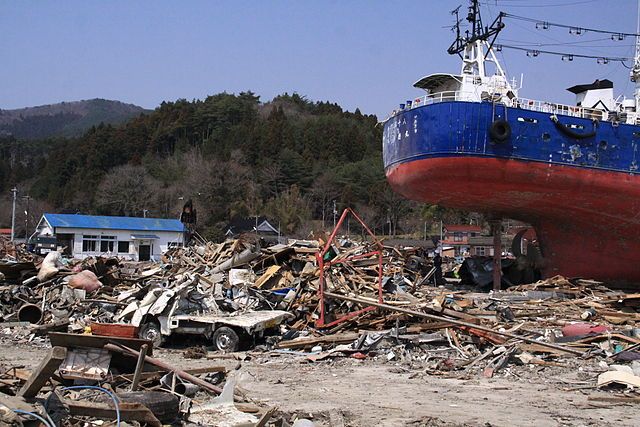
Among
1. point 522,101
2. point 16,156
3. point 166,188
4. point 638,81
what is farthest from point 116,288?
point 16,156

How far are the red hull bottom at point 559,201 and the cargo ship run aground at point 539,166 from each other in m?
0.04

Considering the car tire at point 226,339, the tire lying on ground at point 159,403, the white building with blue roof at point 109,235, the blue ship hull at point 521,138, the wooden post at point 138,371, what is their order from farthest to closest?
the white building with blue roof at point 109,235 → the blue ship hull at point 521,138 → the car tire at point 226,339 → the wooden post at point 138,371 → the tire lying on ground at point 159,403

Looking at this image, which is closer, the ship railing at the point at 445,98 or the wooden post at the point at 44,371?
the wooden post at the point at 44,371

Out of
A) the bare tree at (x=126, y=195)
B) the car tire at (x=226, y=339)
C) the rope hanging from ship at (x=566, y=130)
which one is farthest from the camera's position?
the bare tree at (x=126, y=195)

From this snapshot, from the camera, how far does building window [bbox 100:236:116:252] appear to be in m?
57.2

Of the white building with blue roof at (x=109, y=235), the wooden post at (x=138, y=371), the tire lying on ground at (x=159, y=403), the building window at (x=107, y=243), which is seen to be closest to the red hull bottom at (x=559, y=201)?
the wooden post at (x=138, y=371)

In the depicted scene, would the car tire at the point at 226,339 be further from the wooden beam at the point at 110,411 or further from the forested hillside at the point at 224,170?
the forested hillside at the point at 224,170

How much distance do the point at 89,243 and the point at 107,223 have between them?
2.41 meters

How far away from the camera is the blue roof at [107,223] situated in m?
55.8

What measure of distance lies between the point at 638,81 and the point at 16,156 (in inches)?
5328

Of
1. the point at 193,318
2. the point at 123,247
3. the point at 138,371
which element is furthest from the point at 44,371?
the point at 123,247

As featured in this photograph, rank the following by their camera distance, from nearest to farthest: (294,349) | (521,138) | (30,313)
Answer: (294,349) < (30,313) < (521,138)

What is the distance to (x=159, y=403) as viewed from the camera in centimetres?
637

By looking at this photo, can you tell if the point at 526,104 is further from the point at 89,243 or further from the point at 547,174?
the point at 89,243
